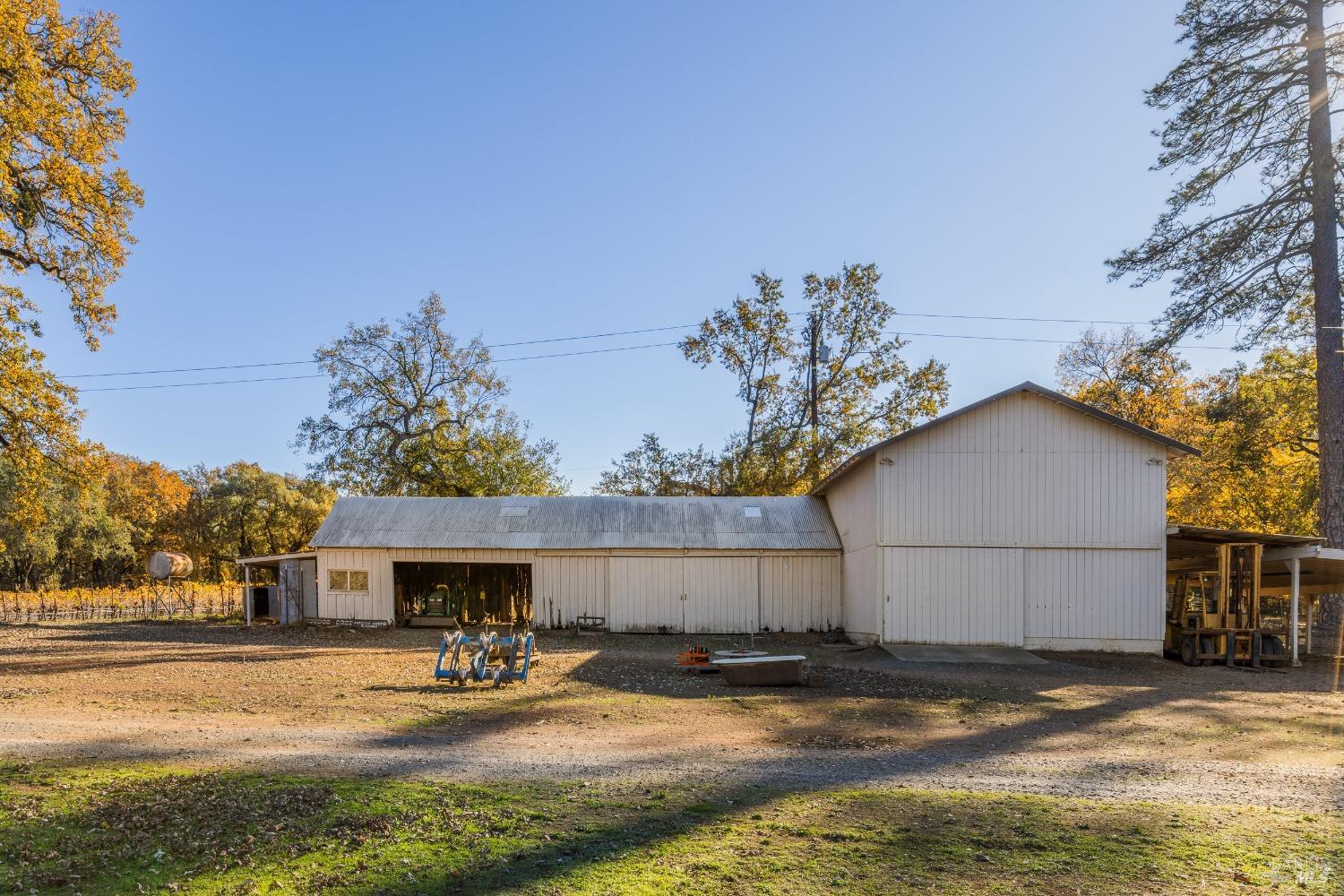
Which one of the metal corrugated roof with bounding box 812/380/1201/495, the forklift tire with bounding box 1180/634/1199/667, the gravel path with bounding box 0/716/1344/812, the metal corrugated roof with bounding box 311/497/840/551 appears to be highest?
the metal corrugated roof with bounding box 812/380/1201/495

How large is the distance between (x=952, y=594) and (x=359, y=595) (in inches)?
708

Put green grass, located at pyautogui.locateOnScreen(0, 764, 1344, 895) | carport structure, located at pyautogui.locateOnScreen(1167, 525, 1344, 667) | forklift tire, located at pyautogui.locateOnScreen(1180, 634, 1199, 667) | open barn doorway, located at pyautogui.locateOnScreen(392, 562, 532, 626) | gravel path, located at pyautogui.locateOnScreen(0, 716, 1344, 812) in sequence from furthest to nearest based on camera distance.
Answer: open barn doorway, located at pyautogui.locateOnScreen(392, 562, 532, 626) → forklift tire, located at pyautogui.locateOnScreen(1180, 634, 1199, 667) → carport structure, located at pyautogui.locateOnScreen(1167, 525, 1344, 667) → gravel path, located at pyautogui.locateOnScreen(0, 716, 1344, 812) → green grass, located at pyautogui.locateOnScreen(0, 764, 1344, 895)

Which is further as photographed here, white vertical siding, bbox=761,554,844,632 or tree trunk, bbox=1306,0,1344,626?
white vertical siding, bbox=761,554,844,632

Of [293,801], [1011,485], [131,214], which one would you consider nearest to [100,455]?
[131,214]

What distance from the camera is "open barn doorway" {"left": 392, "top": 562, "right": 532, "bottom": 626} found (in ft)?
95.5

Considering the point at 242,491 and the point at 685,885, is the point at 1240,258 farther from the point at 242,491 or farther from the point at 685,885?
the point at 242,491

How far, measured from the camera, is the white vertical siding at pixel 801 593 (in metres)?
26.6

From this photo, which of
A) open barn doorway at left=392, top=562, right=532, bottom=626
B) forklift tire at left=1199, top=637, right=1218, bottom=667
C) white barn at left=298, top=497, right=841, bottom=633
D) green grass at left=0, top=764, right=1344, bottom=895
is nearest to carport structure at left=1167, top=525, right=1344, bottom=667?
forklift tire at left=1199, top=637, right=1218, bottom=667

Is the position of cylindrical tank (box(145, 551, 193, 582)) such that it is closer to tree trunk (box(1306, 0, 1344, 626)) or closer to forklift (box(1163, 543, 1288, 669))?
forklift (box(1163, 543, 1288, 669))

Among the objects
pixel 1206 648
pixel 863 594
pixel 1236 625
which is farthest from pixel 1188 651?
pixel 863 594

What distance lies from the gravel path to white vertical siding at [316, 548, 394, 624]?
1693 centimetres

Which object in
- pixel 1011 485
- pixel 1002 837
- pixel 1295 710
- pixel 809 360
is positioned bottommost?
pixel 1295 710

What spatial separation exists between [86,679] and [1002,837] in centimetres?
1601

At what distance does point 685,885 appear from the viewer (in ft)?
19.0
